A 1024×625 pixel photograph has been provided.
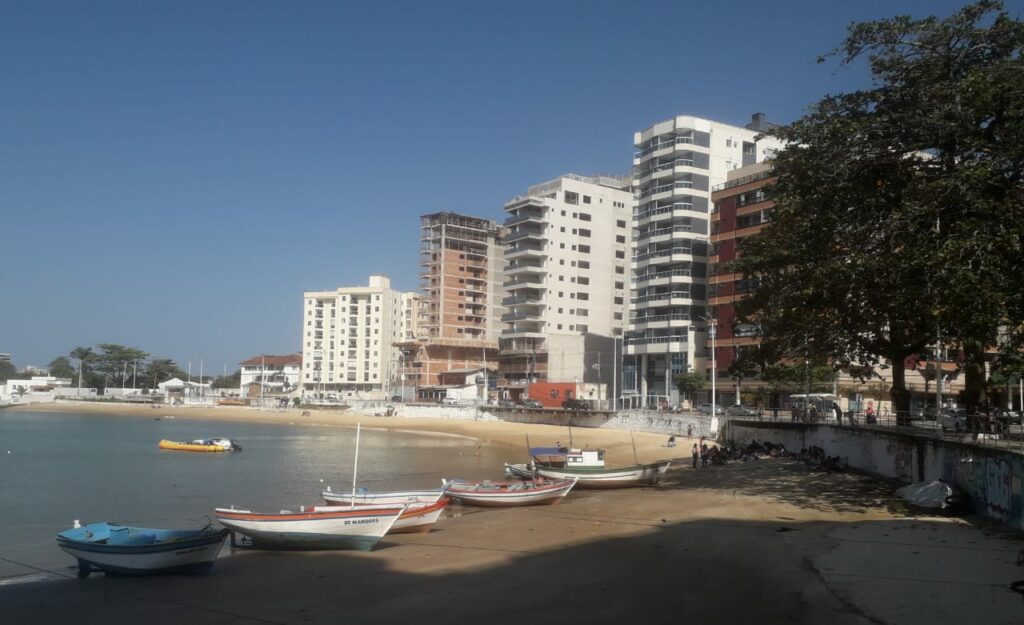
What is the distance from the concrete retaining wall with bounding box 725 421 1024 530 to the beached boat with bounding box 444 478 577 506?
42.9ft

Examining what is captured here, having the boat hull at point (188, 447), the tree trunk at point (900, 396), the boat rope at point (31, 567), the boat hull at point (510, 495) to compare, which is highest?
the tree trunk at point (900, 396)

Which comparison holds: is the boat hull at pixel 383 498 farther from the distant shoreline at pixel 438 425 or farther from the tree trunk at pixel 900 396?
the tree trunk at pixel 900 396

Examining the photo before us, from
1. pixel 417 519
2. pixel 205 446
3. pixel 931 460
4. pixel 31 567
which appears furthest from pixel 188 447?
pixel 931 460

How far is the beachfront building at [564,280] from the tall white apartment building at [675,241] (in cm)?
1691

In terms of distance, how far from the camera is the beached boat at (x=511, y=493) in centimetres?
3469

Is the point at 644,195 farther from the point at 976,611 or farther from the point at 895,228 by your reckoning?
the point at 976,611

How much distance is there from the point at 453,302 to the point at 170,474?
95.4 meters

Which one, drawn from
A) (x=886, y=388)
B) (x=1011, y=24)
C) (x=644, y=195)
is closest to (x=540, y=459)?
(x=1011, y=24)

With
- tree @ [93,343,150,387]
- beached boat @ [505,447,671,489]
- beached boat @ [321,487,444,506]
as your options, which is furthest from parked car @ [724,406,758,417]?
tree @ [93,343,150,387]

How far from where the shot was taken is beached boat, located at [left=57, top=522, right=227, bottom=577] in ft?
74.6

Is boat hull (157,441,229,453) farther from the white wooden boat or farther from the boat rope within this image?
the white wooden boat

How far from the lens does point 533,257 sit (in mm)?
121000

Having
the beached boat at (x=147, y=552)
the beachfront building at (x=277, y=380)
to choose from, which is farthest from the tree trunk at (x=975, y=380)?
the beachfront building at (x=277, y=380)

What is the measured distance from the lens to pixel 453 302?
481ft
